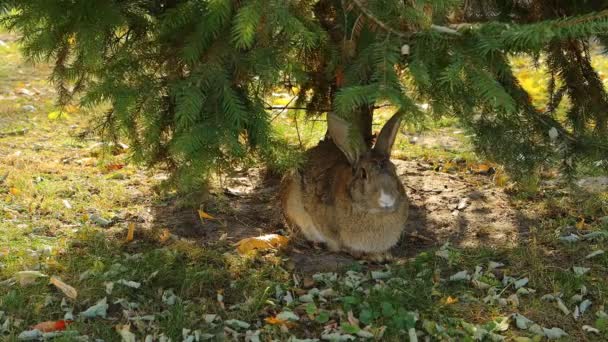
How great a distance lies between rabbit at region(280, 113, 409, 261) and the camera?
14.1 feet

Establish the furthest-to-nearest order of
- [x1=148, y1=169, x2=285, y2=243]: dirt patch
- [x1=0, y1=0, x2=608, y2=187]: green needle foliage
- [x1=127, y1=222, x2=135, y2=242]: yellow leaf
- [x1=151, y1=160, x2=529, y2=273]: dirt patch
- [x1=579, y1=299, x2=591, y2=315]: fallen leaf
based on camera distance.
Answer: [x1=148, y1=169, x2=285, y2=243]: dirt patch
[x1=151, y1=160, x2=529, y2=273]: dirt patch
[x1=127, y1=222, x2=135, y2=242]: yellow leaf
[x1=579, y1=299, x2=591, y2=315]: fallen leaf
[x1=0, y1=0, x2=608, y2=187]: green needle foliage

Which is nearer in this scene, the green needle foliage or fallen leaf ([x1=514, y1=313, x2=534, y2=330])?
the green needle foliage

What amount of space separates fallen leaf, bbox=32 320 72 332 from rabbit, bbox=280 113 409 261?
5.65 feet

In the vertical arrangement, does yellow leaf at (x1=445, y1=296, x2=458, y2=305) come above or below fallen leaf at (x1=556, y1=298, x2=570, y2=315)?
above

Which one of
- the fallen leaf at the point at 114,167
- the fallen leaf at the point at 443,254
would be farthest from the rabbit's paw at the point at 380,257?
the fallen leaf at the point at 114,167

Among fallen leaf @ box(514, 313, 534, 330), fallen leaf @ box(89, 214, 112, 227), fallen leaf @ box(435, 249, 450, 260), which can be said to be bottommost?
fallen leaf @ box(514, 313, 534, 330)

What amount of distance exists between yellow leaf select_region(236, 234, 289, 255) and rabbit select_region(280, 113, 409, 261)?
0.24m

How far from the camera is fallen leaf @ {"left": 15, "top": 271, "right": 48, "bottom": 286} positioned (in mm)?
3890

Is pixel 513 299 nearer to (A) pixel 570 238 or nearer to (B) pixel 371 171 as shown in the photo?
(A) pixel 570 238

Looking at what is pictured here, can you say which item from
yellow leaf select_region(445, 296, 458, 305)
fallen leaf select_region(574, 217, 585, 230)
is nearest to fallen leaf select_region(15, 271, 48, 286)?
yellow leaf select_region(445, 296, 458, 305)

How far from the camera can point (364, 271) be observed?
4.32 metres

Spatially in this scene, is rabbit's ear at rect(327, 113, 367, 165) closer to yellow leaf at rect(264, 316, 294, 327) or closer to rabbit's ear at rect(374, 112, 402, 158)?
rabbit's ear at rect(374, 112, 402, 158)

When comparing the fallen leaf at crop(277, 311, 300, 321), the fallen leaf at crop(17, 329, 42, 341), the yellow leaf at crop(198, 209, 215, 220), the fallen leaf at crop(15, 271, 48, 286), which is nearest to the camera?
the fallen leaf at crop(17, 329, 42, 341)

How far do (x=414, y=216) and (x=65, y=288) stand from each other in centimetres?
241
